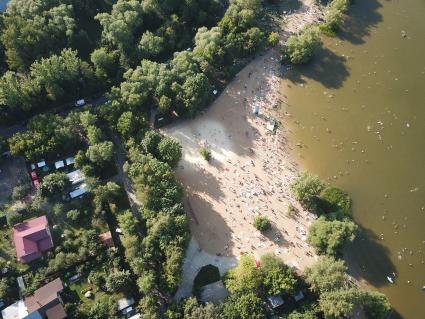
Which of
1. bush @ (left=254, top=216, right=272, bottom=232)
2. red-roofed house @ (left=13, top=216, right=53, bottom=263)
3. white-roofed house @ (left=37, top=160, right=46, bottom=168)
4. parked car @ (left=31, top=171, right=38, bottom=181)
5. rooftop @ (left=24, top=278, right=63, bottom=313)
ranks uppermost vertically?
white-roofed house @ (left=37, top=160, right=46, bottom=168)

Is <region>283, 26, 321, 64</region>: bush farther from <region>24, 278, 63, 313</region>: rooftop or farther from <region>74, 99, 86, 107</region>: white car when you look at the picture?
<region>24, 278, 63, 313</region>: rooftop

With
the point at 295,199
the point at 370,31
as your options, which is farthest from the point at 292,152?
the point at 370,31

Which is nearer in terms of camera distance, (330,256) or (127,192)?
(330,256)

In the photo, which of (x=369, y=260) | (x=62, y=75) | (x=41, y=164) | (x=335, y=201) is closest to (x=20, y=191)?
(x=41, y=164)

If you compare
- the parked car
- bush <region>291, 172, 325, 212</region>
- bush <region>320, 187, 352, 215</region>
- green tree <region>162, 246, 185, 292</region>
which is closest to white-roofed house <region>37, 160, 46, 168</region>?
the parked car

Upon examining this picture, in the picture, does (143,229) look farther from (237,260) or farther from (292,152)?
(292,152)

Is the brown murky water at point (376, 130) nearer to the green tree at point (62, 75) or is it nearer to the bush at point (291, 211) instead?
the bush at point (291, 211)
